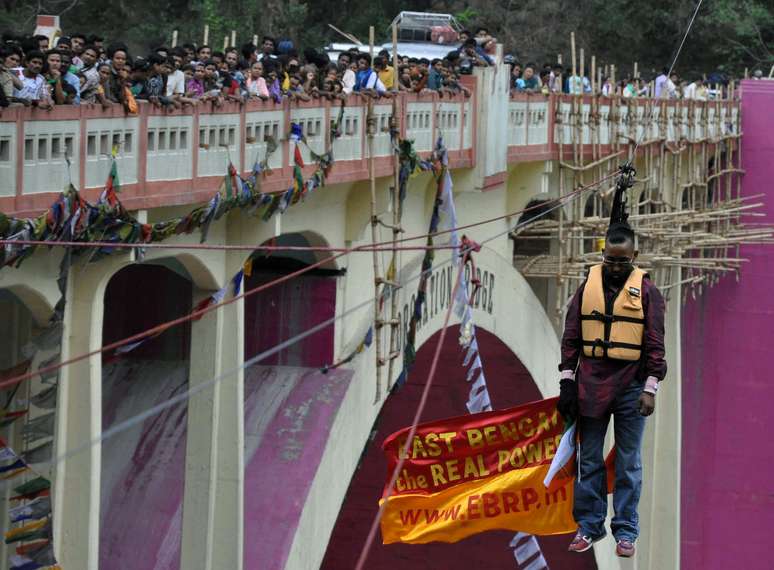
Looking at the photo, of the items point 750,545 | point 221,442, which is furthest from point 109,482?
point 750,545

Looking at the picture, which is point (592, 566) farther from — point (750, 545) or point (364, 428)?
point (364, 428)

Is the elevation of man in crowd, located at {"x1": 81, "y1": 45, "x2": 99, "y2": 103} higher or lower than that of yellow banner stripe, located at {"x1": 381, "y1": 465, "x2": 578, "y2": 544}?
higher

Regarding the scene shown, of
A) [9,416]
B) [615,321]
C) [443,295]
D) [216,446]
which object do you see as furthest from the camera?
[443,295]

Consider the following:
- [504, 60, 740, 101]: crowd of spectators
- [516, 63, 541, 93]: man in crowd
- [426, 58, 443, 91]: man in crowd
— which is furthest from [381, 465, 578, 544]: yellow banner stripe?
[516, 63, 541, 93]: man in crowd

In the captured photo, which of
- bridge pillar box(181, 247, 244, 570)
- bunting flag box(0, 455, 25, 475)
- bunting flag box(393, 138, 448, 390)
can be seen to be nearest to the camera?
bunting flag box(0, 455, 25, 475)

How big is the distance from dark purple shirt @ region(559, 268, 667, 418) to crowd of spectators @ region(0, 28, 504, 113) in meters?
3.54

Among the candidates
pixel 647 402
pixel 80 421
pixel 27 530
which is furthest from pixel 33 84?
pixel 647 402

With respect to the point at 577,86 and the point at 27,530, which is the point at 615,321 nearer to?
the point at 27,530

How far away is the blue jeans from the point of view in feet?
41.2

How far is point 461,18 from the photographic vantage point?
46.7 meters

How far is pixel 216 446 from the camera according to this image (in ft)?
55.1

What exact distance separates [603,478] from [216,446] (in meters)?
5.01

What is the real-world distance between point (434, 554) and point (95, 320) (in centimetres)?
1742

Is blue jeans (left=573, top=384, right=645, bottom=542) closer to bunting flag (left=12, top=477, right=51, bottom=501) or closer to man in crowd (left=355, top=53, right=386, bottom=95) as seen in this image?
bunting flag (left=12, top=477, right=51, bottom=501)
